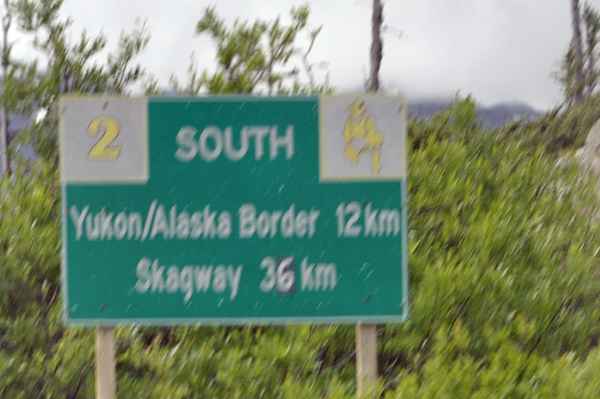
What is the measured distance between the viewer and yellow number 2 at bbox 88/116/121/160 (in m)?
3.61

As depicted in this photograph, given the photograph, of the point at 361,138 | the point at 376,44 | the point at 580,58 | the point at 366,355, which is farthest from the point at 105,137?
the point at 580,58

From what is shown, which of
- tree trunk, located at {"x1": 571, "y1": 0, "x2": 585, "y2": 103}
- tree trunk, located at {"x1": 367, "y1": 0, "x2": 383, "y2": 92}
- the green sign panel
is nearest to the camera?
the green sign panel

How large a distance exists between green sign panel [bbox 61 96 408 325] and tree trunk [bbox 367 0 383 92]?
28.3 feet

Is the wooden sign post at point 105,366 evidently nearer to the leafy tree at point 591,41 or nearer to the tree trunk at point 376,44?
the tree trunk at point 376,44

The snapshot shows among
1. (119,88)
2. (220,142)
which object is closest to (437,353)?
(220,142)

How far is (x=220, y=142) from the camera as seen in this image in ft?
12.0

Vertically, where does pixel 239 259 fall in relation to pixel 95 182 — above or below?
below

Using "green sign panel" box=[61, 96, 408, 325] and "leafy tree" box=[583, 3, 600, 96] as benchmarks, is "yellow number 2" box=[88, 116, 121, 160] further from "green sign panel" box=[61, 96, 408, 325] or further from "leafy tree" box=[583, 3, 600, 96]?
"leafy tree" box=[583, 3, 600, 96]

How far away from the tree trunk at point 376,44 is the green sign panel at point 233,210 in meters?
8.64

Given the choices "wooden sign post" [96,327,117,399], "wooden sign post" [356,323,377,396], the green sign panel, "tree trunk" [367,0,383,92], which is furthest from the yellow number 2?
"tree trunk" [367,0,383,92]

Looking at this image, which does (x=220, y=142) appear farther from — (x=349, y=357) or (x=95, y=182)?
(x=349, y=357)

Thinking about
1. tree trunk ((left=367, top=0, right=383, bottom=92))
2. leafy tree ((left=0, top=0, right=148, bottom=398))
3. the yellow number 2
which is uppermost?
tree trunk ((left=367, top=0, right=383, bottom=92))

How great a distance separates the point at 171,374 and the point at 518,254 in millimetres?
2852

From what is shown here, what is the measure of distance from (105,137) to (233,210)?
76 cm
